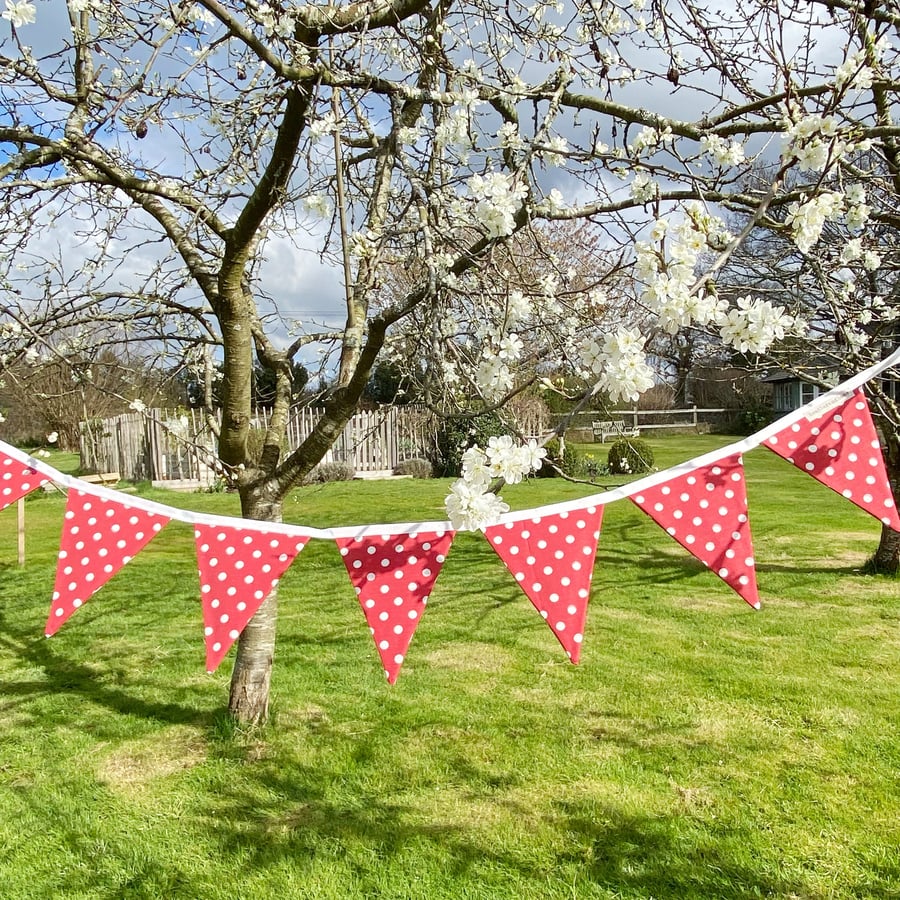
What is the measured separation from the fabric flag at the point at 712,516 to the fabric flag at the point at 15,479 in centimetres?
205

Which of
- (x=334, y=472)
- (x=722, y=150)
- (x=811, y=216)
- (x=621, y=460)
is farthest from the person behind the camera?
(x=334, y=472)

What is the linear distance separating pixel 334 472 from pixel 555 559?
12382mm

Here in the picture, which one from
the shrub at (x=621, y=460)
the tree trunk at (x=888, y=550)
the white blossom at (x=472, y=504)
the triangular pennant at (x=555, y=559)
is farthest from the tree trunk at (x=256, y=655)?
the shrub at (x=621, y=460)

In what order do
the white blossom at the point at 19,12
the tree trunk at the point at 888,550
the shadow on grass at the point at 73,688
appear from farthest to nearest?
the tree trunk at the point at 888,550 → the shadow on grass at the point at 73,688 → the white blossom at the point at 19,12

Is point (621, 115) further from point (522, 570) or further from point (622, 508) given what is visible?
point (622, 508)

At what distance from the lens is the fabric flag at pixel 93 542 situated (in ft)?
7.96

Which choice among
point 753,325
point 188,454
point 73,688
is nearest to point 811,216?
point 753,325

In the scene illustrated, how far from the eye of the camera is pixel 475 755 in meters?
3.35

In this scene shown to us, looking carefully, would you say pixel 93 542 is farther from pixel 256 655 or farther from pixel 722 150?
pixel 722 150

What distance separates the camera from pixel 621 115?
3.23 m

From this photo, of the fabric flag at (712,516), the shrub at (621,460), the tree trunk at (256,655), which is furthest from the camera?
the shrub at (621,460)

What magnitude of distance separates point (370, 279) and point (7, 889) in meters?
2.51

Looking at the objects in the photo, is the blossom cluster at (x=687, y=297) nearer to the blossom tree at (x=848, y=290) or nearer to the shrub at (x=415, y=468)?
the blossom tree at (x=848, y=290)

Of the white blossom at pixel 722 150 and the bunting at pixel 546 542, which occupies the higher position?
the white blossom at pixel 722 150
